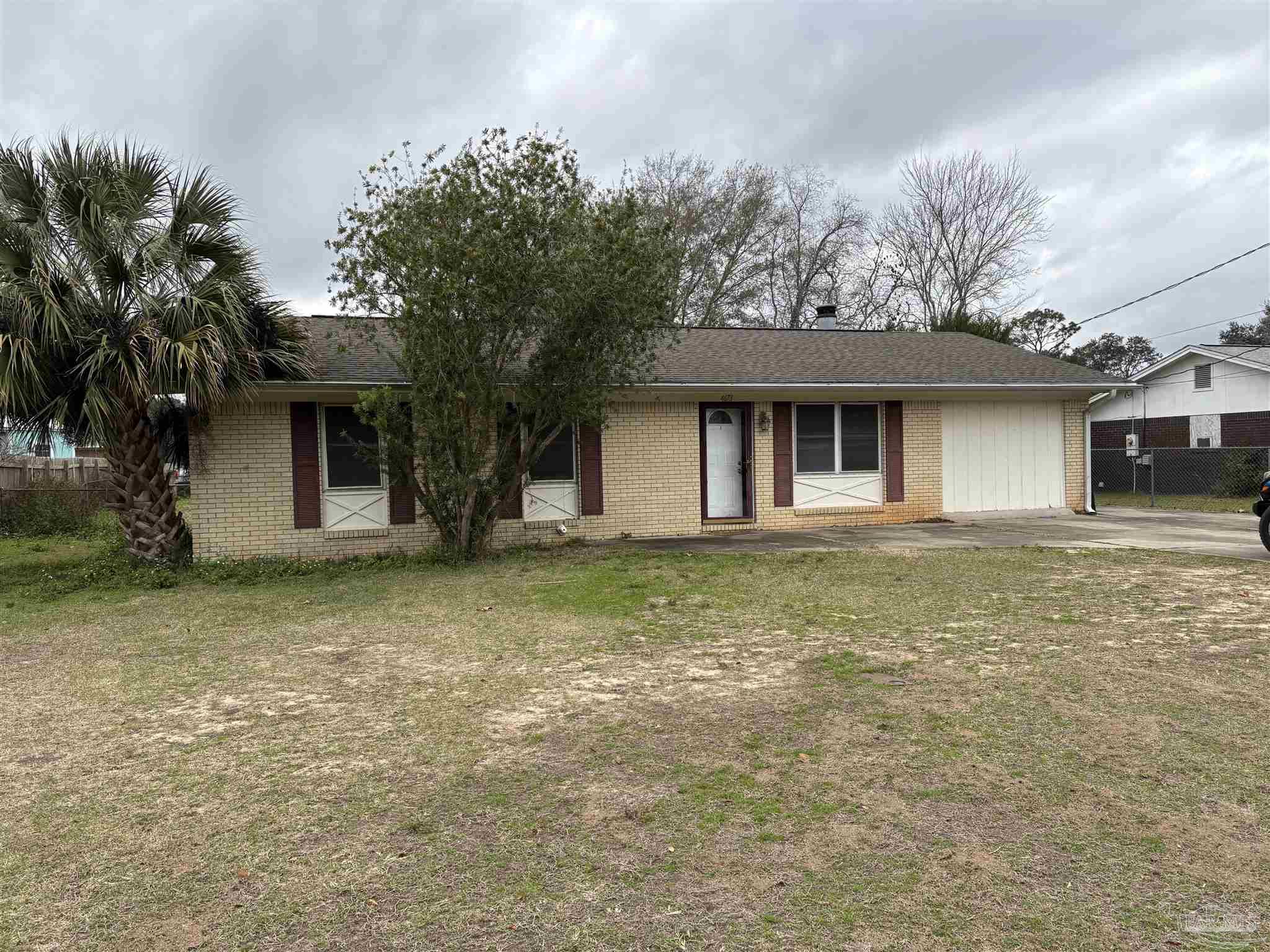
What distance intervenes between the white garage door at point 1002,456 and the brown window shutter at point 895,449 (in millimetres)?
844

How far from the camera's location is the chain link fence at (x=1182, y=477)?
20.2 m

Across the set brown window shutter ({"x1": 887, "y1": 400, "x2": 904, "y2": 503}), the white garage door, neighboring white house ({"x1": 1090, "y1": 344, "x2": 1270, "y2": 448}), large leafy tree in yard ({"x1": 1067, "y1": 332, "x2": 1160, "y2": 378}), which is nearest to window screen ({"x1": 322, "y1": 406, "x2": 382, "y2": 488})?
brown window shutter ({"x1": 887, "y1": 400, "x2": 904, "y2": 503})

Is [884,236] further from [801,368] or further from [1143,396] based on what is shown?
[801,368]

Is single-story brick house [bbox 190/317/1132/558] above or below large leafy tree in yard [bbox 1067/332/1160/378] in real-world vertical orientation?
below

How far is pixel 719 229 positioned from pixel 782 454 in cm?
1837

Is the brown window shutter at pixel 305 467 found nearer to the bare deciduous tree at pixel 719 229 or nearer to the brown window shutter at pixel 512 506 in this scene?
the brown window shutter at pixel 512 506

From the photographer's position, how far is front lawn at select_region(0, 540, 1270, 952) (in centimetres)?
276

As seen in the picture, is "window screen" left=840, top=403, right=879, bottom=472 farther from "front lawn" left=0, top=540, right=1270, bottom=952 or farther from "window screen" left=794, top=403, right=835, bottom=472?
"front lawn" left=0, top=540, right=1270, bottom=952

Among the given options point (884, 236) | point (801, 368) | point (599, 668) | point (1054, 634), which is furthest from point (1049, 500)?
point (884, 236)

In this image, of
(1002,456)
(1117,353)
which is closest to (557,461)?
(1002,456)

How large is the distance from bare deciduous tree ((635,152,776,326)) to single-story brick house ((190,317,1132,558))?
1365 centimetres

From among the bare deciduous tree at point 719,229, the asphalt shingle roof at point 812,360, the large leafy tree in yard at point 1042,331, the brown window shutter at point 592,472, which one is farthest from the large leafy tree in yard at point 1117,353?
the brown window shutter at point 592,472

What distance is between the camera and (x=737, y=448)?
1404cm

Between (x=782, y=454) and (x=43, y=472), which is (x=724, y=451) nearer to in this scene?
(x=782, y=454)
